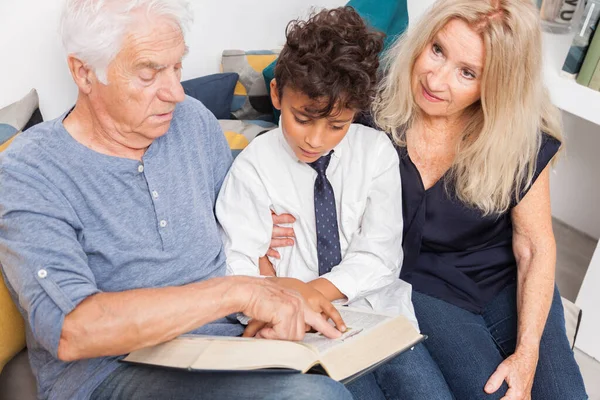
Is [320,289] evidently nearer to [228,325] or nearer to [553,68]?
[228,325]

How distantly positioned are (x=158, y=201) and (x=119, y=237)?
11cm

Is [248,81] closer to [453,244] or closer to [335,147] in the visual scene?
[335,147]

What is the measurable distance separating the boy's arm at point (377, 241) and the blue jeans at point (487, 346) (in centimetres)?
19

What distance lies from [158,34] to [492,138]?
84 cm

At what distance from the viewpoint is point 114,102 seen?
1349mm

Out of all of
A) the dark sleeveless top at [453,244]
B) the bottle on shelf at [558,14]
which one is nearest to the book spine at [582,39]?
the bottle on shelf at [558,14]

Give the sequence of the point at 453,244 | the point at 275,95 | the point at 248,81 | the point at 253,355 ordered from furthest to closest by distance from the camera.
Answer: the point at 248,81
the point at 453,244
the point at 275,95
the point at 253,355

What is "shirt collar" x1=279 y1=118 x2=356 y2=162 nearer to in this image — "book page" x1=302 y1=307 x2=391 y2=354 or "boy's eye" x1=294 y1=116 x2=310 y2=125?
"boy's eye" x1=294 y1=116 x2=310 y2=125

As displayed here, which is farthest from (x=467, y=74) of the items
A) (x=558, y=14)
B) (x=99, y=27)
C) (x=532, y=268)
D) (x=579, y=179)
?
(x=579, y=179)

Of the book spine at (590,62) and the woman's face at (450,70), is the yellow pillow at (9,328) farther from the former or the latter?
the book spine at (590,62)

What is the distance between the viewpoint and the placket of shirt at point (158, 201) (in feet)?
4.74

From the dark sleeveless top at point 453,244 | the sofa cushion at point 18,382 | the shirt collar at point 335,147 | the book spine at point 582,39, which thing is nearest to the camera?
the sofa cushion at point 18,382

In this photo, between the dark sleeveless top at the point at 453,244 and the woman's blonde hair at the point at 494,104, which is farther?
the dark sleeveless top at the point at 453,244

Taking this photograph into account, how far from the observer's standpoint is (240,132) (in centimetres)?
194
